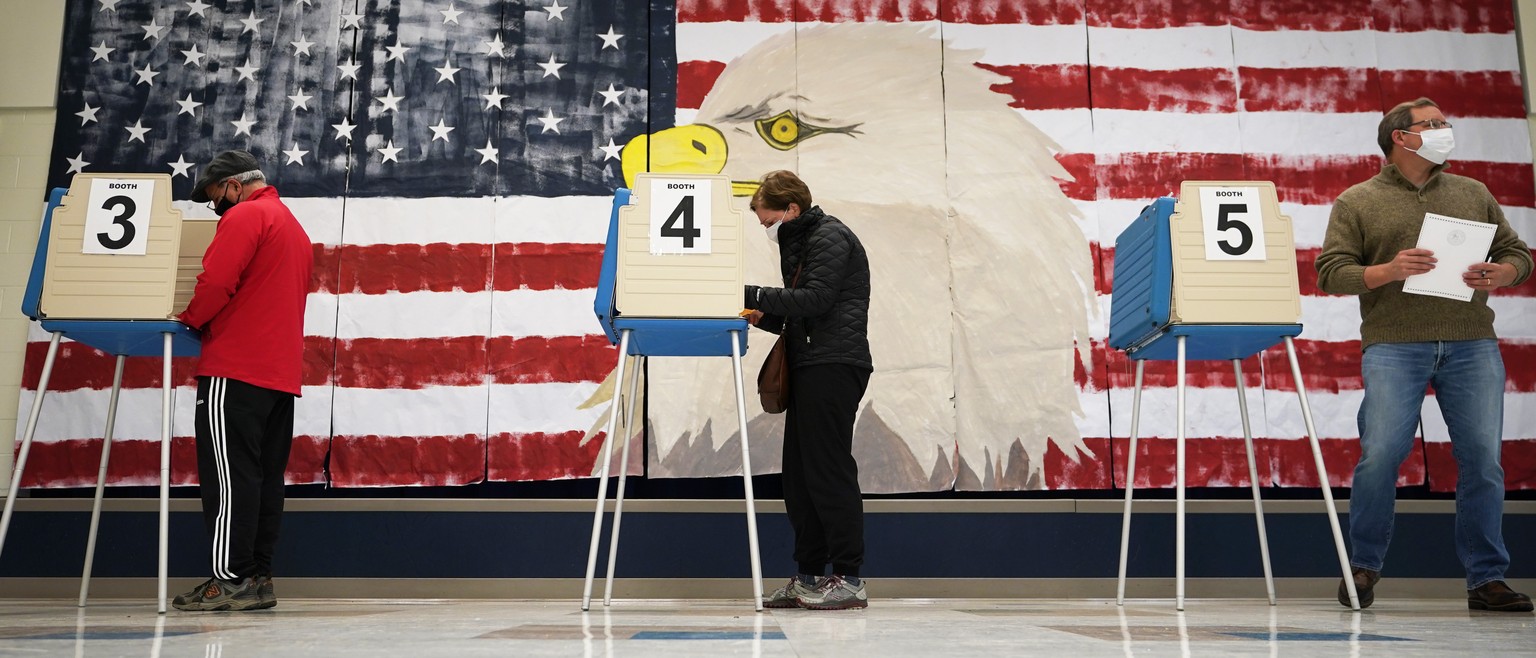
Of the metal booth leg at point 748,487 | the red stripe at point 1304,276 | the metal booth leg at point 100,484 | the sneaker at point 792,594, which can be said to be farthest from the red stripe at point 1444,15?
the metal booth leg at point 100,484

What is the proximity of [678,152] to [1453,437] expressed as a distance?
3011 millimetres

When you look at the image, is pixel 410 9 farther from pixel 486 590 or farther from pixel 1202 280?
Answer: pixel 1202 280

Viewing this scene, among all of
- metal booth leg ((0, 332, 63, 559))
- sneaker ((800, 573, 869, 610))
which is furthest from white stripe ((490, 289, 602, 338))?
sneaker ((800, 573, 869, 610))

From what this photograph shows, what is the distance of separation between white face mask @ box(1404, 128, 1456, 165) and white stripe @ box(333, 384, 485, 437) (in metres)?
3.20

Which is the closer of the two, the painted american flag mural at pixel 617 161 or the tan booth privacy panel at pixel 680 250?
the tan booth privacy panel at pixel 680 250

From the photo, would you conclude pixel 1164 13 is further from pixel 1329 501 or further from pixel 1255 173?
pixel 1329 501

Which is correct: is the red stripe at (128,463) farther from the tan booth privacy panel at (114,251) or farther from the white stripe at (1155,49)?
the white stripe at (1155,49)

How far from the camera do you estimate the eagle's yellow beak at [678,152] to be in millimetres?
4566

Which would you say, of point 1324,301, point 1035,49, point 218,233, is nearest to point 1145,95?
point 1035,49

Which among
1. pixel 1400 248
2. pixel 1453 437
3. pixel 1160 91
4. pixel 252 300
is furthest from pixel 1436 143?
pixel 252 300

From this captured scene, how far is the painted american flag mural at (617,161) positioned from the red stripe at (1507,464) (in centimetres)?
1

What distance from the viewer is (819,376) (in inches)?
132

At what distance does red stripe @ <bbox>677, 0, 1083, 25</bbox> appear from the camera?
473 centimetres

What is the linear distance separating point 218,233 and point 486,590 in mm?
1743
